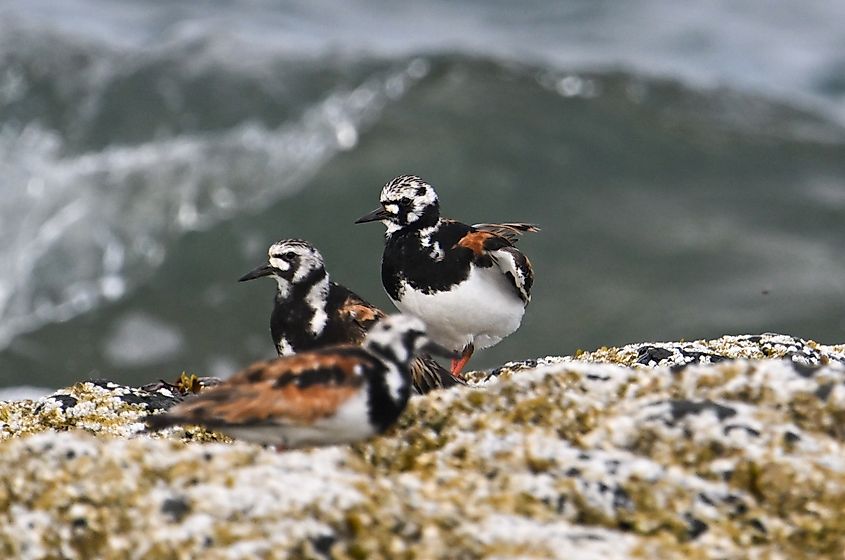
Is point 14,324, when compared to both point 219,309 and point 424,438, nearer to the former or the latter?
point 219,309

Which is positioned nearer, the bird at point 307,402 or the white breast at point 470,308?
the bird at point 307,402

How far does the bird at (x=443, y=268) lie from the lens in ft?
30.7

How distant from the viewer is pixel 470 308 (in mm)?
9453

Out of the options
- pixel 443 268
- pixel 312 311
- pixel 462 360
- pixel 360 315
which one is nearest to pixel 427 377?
pixel 360 315

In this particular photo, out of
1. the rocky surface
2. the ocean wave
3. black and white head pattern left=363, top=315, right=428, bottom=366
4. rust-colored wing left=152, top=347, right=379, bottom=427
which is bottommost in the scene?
the rocky surface

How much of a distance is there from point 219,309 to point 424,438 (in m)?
20.5

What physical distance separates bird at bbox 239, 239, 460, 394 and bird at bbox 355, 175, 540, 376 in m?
1.04

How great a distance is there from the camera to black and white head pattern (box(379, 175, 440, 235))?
9.53 m

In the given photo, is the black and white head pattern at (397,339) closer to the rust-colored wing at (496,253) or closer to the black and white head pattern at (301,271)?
the black and white head pattern at (301,271)

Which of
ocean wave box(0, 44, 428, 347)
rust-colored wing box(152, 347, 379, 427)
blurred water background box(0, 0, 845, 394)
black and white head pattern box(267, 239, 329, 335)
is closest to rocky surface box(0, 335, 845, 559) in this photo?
rust-colored wing box(152, 347, 379, 427)

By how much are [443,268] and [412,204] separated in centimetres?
58

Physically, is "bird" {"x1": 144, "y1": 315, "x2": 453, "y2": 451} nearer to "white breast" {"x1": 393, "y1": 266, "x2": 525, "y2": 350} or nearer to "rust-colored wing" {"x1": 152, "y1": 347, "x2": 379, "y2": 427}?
"rust-colored wing" {"x1": 152, "y1": 347, "x2": 379, "y2": 427}

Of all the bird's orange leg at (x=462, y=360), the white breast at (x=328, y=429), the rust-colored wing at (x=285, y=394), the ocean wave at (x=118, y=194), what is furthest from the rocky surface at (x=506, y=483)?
the ocean wave at (x=118, y=194)

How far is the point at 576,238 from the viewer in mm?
27359
